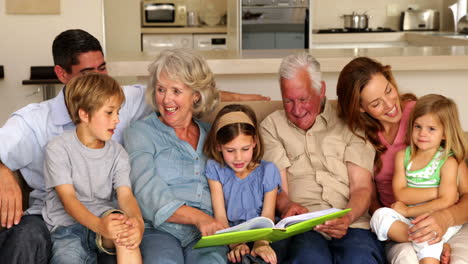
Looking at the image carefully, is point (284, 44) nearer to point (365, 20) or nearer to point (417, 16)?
point (365, 20)

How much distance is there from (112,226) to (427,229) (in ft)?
3.52

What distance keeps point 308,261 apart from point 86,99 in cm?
95

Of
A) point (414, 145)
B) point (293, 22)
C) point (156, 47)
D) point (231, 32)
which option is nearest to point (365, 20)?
point (293, 22)

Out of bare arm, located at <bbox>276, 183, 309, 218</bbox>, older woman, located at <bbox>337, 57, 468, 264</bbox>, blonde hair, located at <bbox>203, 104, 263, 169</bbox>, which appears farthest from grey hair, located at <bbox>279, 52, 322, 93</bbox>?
bare arm, located at <bbox>276, 183, 309, 218</bbox>

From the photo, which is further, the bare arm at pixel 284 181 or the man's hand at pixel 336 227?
the bare arm at pixel 284 181

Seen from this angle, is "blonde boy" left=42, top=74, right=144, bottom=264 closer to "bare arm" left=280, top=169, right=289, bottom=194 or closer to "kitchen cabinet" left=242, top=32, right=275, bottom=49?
"bare arm" left=280, top=169, right=289, bottom=194

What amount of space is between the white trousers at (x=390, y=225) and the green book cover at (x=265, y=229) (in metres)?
0.23

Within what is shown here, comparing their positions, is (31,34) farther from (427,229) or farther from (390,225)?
(427,229)

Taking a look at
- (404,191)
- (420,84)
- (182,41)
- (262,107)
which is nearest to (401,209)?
(404,191)

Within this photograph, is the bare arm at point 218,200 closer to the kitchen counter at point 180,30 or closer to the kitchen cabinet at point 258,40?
the kitchen cabinet at point 258,40

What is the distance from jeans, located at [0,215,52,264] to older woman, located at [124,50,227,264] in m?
0.35

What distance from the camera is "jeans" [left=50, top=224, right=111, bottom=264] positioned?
7.02 feet

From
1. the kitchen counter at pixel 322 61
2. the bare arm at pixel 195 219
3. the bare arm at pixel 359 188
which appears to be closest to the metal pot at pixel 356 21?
the kitchen counter at pixel 322 61

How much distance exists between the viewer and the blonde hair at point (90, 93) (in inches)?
84.5
